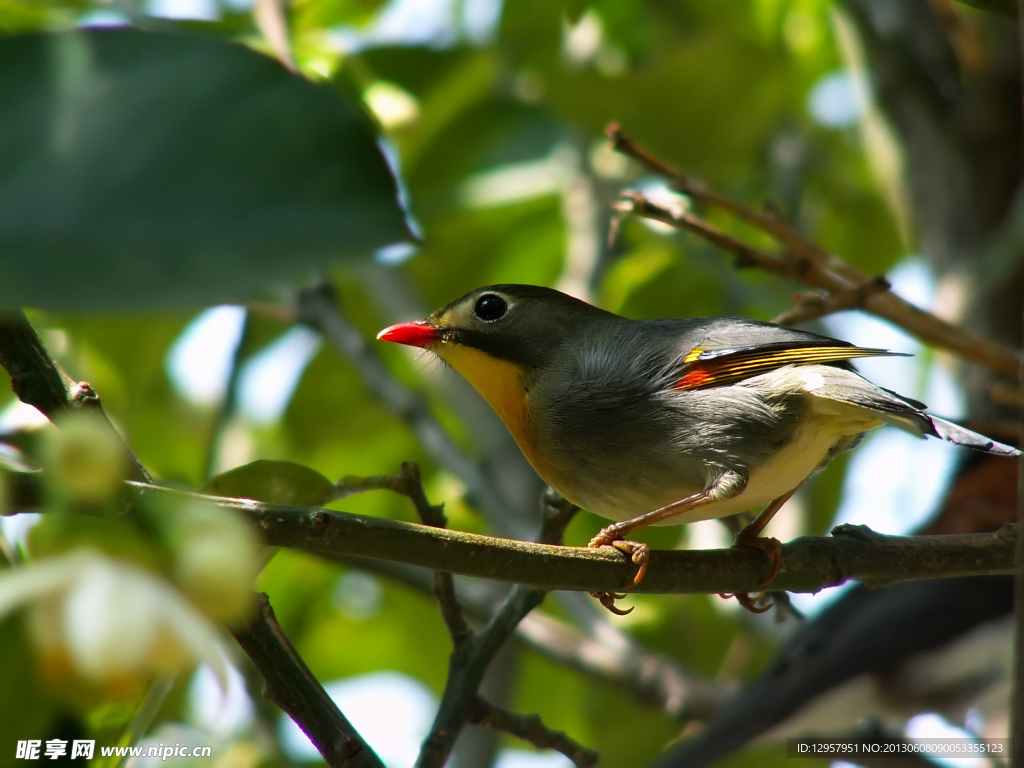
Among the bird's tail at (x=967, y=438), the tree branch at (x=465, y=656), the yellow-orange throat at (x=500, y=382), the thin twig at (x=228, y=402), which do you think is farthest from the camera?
the thin twig at (x=228, y=402)

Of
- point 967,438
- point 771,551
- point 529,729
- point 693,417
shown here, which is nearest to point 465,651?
point 529,729

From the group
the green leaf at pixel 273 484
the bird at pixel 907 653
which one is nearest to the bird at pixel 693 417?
the green leaf at pixel 273 484

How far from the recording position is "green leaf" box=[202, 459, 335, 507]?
6.61ft

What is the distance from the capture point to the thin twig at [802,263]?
3.01m

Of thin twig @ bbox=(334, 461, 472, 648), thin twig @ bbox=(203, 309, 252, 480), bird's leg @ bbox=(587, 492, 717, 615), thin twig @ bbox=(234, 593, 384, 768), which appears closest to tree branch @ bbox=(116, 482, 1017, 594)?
thin twig @ bbox=(234, 593, 384, 768)

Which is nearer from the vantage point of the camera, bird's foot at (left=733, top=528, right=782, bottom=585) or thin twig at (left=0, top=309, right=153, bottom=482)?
thin twig at (left=0, top=309, right=153, bottom=482)

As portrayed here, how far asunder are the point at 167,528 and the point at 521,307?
2.56 m

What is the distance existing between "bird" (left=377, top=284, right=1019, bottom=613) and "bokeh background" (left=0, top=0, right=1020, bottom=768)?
3.45ft

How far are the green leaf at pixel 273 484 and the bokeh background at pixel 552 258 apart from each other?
6.29 ft


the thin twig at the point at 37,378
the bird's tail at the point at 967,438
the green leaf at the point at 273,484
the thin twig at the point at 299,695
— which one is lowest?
the thin twig at the point at 299,695

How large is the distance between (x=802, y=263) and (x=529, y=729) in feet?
5.37

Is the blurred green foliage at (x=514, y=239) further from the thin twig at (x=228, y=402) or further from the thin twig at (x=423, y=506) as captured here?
the thin twig at (x=423, y=506)

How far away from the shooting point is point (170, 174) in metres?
1.02

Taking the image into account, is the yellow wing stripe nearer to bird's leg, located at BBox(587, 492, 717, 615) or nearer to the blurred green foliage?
bird's leg, located at BBox(587, 492, 717, 615)
